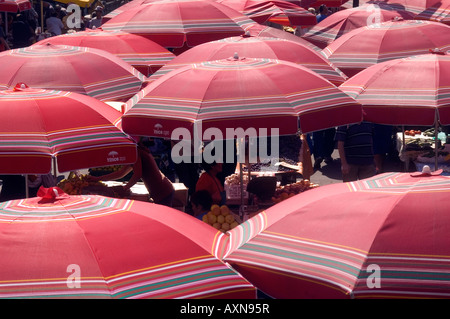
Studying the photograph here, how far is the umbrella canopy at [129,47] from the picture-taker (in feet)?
36.9

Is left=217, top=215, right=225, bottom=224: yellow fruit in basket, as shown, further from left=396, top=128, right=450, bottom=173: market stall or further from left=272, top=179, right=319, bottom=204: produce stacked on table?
left=396, top=128, right=450, bottom=173: market stall

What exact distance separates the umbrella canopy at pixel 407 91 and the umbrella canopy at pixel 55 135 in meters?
2.61

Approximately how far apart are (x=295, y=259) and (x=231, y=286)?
440 millimetres

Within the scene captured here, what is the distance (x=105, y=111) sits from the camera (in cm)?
783

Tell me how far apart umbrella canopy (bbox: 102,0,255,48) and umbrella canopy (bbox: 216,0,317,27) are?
126 inches

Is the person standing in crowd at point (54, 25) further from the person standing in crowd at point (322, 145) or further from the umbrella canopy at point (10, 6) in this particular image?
the person standing in crowd at point (322, 145)

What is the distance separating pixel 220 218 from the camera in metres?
8.47

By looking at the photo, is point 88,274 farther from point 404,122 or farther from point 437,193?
point 404,122

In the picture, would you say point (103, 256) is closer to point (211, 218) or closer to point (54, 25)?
point (211, 218)

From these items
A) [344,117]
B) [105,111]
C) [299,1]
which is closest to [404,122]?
[344,117]

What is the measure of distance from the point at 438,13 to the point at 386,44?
4.52 m

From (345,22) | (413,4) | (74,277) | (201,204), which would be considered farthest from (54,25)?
(74,277)

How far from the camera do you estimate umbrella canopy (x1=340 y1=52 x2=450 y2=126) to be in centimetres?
823

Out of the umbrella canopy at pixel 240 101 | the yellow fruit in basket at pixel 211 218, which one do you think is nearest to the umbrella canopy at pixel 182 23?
the umbrella canopy at pixel 240 101
